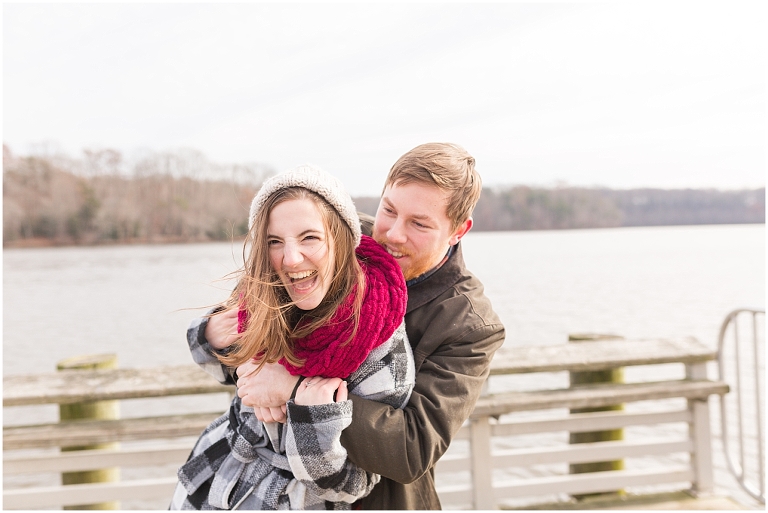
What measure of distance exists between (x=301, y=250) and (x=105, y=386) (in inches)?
71.0

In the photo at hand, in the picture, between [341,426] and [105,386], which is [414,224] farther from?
[105,386]

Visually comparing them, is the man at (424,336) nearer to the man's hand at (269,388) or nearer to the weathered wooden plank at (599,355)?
the man's hand at (269,388)

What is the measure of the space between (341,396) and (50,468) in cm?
197

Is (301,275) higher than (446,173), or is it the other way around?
(446,173)

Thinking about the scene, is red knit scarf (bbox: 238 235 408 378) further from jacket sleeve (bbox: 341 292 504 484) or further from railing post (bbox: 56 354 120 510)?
railing post (bbox: 56 354 120 510)

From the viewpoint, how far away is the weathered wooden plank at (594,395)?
2770mm

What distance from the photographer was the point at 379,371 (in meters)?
1.47

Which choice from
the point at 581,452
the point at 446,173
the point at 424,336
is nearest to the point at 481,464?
the point at 581,452

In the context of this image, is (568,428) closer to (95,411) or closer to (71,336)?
(95,411)

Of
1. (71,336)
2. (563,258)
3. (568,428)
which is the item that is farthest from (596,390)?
(563,258)

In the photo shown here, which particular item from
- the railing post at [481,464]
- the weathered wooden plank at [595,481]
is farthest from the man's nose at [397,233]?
the weathered wooden plank at [595,481]

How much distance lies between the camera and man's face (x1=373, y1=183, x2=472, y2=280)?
1577 millimetres

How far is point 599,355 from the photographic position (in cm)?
300

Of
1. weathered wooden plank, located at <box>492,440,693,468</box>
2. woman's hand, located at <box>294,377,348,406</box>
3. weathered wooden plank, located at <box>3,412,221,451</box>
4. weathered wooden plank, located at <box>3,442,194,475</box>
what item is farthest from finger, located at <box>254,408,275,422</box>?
weathered wooden plank, located at <box>492,440,693,468</box>
